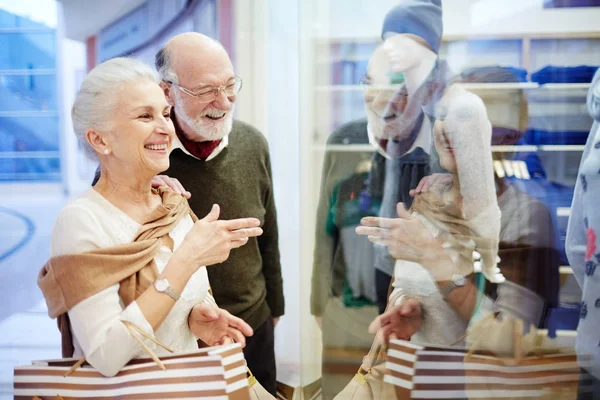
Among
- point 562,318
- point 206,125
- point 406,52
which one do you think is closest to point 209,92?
point 206,125

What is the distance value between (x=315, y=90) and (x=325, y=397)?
97cm

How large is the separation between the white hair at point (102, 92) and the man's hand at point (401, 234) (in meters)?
0.72

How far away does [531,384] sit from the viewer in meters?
1.64

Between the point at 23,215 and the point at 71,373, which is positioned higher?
the point at 23,215

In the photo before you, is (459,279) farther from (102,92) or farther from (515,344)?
(102,92)

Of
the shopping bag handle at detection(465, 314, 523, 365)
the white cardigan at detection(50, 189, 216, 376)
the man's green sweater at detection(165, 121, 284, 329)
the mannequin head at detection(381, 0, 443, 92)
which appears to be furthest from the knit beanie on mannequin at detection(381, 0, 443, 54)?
the white cardigan at detection(50, 189, 216, 376)

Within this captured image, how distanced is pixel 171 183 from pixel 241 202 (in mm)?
208

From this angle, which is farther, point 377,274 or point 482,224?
point 377,274

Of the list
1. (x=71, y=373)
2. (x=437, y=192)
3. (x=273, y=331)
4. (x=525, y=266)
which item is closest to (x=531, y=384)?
(x=525, y=266)

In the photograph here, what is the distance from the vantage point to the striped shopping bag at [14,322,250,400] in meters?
1.48

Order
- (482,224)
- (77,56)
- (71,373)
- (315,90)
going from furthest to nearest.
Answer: (315,90) → (77,56) → (482,224) → (71,373)

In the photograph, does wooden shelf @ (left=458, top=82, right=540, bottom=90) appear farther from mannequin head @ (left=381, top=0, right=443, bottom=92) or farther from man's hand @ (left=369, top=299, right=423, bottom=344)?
man's hand @ (left=369, top=299, right=423, bottom=344)

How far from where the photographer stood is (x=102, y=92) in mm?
1495

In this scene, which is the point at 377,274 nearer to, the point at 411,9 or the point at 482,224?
the point at 482,224
